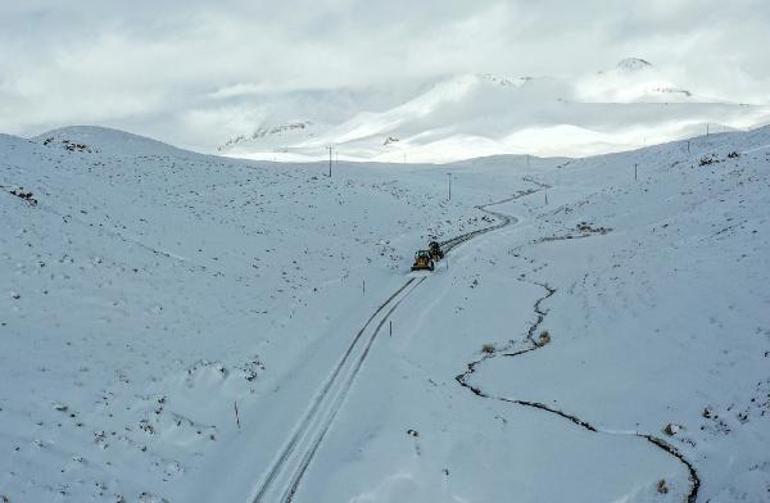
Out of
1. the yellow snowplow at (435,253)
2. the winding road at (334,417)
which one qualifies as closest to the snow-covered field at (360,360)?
the winding road at (334,417)

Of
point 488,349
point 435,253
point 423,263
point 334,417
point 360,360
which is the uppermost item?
point 435,253

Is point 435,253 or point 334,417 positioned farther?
point 435,253

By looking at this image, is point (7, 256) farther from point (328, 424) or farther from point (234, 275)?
point (328, 424)

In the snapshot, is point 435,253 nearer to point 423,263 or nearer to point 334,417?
point 423,263

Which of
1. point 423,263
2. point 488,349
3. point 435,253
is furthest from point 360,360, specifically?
point 435,253

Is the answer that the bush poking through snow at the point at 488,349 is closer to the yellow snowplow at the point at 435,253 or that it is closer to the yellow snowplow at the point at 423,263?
the yellow snowplow at the point at 423,263

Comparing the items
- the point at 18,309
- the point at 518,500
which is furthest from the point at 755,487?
the point at 18,309
